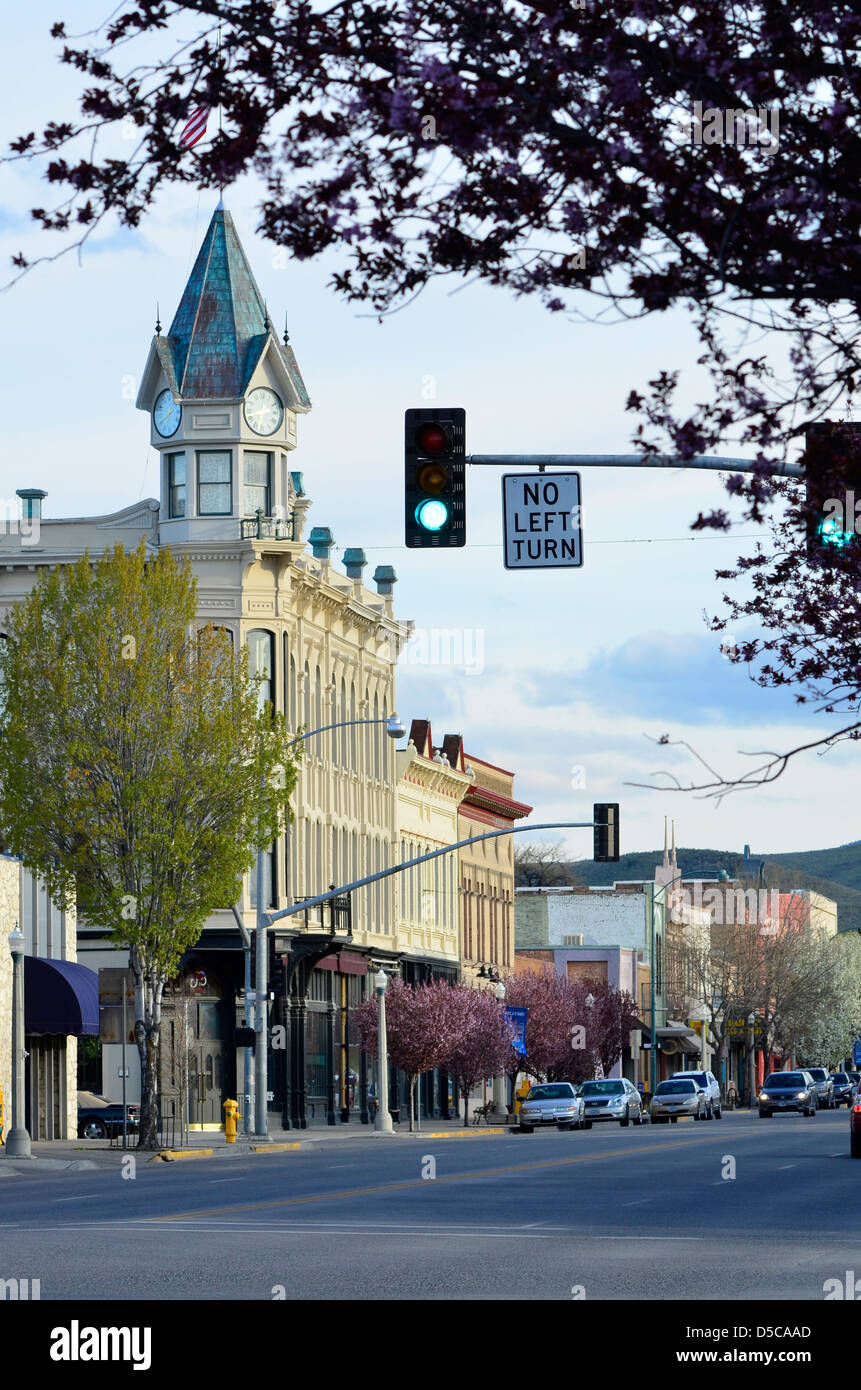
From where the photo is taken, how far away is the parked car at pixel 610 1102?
61.1 metres

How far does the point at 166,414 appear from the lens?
56.3m

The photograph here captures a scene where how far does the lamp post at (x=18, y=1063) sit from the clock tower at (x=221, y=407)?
1873 centimetres

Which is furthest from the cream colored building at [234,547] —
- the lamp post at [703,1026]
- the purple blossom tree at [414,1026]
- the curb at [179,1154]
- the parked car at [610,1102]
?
the lamp post at [703,1026]

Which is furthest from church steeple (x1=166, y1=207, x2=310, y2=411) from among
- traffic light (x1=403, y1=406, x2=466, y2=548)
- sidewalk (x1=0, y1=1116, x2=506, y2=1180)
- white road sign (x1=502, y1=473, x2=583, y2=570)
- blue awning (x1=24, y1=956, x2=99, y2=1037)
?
traffic light (x1=403, y1=406, x2=466, y2=548)

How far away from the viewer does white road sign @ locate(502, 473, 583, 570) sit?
18.5 m

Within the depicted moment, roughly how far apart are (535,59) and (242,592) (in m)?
48.4

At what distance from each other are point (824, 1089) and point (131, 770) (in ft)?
189

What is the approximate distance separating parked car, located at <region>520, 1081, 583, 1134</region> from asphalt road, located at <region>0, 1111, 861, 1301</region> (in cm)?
2193

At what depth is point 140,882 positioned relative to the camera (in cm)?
4094

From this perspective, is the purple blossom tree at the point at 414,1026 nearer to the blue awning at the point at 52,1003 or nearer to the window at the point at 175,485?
the blue awning at the point at 52,1003

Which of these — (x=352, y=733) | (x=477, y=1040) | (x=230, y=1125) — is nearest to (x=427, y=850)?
(x=352, y=733)

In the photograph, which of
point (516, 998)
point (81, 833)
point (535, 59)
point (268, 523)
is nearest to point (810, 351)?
point (535, 59)

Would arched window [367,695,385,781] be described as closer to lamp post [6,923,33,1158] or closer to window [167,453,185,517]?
window [167,453,185,517]

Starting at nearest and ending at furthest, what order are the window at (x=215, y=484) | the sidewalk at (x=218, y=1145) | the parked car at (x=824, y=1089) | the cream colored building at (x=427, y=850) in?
the sidewalk at (x=218, y=1145)
the window at (x=215, y=484)
the cream colored building at (x=427, y=850)
the parked car at (x=824, y=1089)
